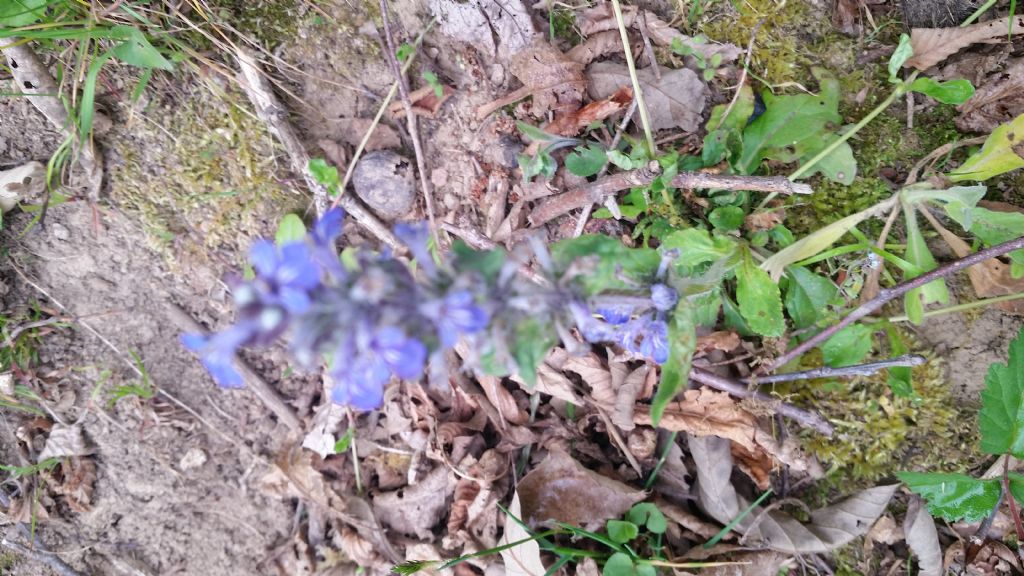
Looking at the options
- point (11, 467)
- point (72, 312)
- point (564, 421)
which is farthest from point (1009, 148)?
point (11, 467)

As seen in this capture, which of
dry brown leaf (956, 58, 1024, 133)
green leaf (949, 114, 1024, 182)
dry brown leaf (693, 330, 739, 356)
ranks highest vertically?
dry brown leaf (956, 58, 1024, 133)

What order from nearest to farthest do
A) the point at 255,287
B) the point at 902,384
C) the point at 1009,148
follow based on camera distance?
the point at 255,287 < the point at 1009,148 < the point at 902,384

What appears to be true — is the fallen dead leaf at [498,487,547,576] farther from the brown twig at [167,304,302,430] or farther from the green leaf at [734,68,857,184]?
the green leaf at [734,68,857,184]

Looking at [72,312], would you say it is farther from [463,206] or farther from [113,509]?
[463,206]

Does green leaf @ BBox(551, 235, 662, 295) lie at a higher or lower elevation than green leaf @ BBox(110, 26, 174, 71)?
higher

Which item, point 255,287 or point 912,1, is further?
point 912,1

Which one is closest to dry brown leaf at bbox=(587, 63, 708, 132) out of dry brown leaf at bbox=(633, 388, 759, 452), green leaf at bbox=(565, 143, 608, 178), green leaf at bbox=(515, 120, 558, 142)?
green leaf at bbox=(565, 143, 608, 178)
